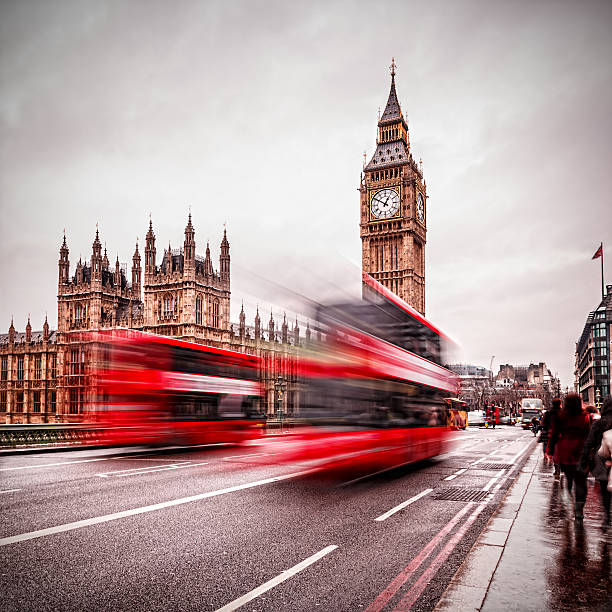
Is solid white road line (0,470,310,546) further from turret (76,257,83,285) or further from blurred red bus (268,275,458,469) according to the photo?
turret (76,257,83,285)

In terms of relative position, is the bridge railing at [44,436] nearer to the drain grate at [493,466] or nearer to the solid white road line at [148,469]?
the solid white road line at [148,469]

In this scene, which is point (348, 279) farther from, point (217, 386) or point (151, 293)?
point (151, 293)

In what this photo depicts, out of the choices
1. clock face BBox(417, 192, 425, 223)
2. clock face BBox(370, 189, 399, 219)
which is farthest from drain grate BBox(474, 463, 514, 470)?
clock face BBox(417, 192, 425, 223)

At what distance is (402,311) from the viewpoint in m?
14.7

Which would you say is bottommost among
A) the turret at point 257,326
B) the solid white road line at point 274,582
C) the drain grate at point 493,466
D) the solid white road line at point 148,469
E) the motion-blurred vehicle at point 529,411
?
the motion-blurred vehicle at point 529,411

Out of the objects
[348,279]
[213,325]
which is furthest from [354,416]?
[213,325]

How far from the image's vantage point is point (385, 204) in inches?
3752

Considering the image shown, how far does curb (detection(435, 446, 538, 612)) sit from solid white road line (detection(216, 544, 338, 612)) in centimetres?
162

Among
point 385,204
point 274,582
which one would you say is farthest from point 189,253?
point 274,582

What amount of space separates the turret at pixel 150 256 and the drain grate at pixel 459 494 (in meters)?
57.4

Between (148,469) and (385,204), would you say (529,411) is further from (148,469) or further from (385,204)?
(148,469)

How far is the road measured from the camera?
532cm

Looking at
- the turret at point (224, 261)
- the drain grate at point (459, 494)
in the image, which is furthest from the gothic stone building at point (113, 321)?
the drain grate at point (459, 494)

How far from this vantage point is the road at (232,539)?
5316 millimetres
